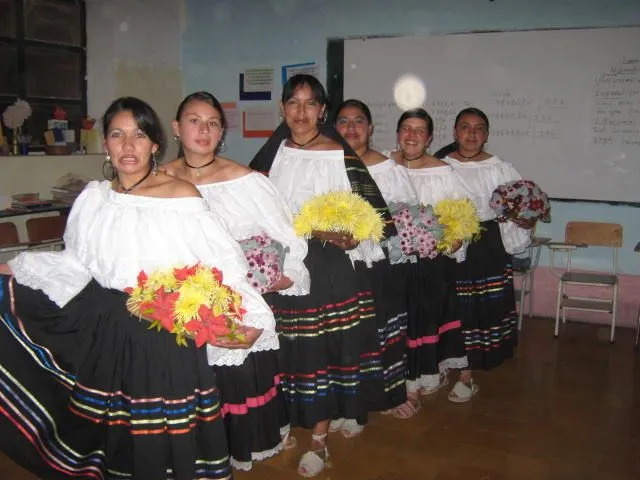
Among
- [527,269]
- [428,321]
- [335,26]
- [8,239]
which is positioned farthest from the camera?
[335,26]

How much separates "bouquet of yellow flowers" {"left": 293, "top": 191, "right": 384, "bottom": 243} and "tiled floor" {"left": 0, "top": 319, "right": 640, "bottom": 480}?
52.7 inches

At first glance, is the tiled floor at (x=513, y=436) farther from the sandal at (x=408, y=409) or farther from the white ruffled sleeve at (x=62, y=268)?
the white ruffled sleeve at (x=62, y=268)

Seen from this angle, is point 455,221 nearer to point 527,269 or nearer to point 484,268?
point 484,268

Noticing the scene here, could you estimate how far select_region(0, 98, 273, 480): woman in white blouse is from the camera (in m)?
2.34

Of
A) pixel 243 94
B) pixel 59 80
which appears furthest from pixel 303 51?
pixel 59 80

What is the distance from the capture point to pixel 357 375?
3418 mm

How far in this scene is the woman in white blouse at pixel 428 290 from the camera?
13.5 feet

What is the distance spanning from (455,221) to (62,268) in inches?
94.8

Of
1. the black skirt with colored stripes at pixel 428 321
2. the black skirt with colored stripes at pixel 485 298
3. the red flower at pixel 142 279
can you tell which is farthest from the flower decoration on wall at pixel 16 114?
the red flower at pixel 142 279

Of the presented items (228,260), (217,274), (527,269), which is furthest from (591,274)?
(217,274)

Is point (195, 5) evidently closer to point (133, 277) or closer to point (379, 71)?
point (379, 71)

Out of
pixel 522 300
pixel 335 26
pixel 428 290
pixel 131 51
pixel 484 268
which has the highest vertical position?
pixel 335 26

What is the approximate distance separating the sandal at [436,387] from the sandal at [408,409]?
6.9 inches

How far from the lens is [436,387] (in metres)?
4.47
